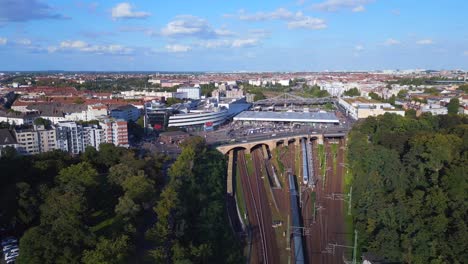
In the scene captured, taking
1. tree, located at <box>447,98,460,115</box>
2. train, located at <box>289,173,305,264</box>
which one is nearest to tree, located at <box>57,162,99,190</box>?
train, located at <box>289,173,305,264</box>

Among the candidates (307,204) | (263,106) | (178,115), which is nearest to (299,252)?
(307,204)

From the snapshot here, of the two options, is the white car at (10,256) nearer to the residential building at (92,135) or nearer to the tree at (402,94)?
the residential building at (92,135)

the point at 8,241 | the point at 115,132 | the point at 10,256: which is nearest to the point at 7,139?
the point at 115,132

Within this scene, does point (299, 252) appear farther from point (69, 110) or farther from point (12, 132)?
point (69, 110)

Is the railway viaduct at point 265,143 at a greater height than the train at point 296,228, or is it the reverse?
the railway viaduct at point 265,143

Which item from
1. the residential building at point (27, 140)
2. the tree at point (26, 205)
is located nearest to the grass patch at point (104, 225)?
the tree at point (26, 205)

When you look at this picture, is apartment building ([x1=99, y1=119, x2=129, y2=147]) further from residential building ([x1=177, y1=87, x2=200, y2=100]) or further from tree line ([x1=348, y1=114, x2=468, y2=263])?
residential building ([x1=177, y1=87, x2=200, y2=100])
